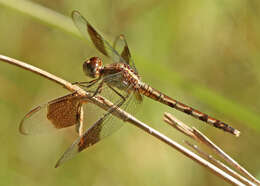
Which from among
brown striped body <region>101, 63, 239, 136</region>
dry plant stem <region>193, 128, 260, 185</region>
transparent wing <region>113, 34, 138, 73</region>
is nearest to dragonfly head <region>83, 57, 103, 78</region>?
brown striped body <region>101, 63, 239, 136</region>

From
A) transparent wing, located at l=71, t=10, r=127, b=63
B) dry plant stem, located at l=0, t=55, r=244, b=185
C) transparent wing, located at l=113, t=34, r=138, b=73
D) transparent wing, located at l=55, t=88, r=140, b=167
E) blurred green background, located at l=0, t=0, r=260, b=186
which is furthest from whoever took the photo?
blurred green background, located at l=0, t=0, r=260, b=186

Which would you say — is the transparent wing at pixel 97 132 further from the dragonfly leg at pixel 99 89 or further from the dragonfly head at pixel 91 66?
the dragonfly head at pixel 91 66

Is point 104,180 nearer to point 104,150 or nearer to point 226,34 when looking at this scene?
point 104,150

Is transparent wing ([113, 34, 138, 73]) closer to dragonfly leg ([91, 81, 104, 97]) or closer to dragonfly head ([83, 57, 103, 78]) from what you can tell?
dragonfly head ([83, 57, 103, 78])

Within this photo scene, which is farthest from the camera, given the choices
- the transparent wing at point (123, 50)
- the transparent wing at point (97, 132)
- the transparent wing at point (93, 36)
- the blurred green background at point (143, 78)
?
the blurred green background at point (143, 78)

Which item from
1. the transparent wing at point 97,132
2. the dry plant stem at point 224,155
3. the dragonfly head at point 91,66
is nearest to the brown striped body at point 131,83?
the dragonfly head at point 91,66

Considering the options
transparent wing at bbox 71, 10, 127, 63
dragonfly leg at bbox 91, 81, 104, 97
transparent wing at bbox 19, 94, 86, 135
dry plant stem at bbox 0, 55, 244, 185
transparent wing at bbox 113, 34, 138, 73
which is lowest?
transparent wing at bbox 19, 94, 86, 135

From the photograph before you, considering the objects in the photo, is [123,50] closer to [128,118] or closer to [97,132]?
[97,132]

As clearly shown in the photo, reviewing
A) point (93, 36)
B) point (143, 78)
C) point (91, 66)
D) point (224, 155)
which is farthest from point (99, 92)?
point (143, 78)
